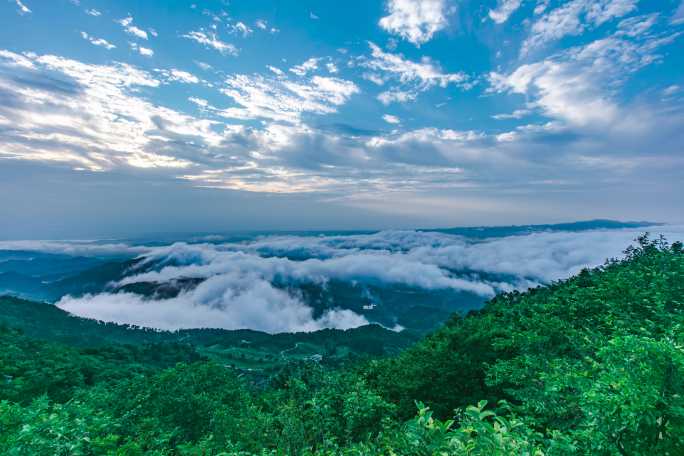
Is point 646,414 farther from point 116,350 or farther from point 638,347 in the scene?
point 116,350

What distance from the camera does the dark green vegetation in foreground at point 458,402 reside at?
9297mm

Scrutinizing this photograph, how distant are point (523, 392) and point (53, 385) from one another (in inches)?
2675

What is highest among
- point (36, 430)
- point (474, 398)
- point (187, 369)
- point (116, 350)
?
point (36, 430)

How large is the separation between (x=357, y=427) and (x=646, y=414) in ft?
43.1

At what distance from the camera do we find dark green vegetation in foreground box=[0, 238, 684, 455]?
930cm

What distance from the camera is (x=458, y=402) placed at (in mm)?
31281

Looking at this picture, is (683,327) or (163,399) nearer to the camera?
(683,327)

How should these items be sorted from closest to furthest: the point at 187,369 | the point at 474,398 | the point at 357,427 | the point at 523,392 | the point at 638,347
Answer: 1. the point at 638,347
2. the point at 357,427
3. the point at 523,392
4. the point at 474,398
5. the point at 187,369

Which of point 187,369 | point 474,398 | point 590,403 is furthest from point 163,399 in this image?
point 590,403

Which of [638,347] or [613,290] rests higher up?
[638,347]

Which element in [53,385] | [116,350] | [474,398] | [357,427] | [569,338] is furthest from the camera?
[116,350]

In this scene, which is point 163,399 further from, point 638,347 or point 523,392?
point 638,347

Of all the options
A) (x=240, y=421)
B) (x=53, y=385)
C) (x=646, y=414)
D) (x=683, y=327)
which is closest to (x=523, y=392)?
(x=683, y=327)

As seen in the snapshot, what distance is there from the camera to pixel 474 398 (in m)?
30.4
